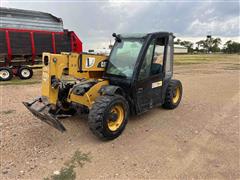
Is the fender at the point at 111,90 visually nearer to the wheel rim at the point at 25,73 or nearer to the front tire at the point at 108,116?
the front tire at the point at 108,116

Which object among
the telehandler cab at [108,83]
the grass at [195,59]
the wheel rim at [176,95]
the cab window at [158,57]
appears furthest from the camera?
the grass at [195,59]

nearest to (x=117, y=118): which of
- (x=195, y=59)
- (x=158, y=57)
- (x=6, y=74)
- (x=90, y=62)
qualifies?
(x=90, y=62)

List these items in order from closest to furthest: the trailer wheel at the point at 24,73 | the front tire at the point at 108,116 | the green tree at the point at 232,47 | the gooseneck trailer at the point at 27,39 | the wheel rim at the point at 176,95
A: the front tire at the point at 108,116 → the wheel rim at the point at 176,95 → the trailer wheel at the point at 24,73 → the gooseneck trailer at the point at 27,39 → the green tree at the point at 232,47

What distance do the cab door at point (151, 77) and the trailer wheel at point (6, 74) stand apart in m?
7.80

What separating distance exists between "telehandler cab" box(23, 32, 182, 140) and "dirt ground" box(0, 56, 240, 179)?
1.18ft

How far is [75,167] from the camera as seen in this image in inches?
124

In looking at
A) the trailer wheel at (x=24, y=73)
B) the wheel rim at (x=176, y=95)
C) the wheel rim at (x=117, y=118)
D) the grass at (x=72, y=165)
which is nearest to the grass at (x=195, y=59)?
the trailer wheel at (x=24, y=73)

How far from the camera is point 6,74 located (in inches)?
401

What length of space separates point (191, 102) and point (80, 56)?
393 centimetres

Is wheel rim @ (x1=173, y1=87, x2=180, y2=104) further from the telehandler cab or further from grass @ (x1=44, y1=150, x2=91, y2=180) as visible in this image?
grass @ (x1=44, y1=150, x2=91, y2=180)

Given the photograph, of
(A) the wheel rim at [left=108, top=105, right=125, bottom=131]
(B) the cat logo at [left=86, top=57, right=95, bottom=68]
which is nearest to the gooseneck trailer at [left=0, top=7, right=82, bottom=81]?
(B) the cat logo at [left=86, top=57, right=95, bottom=68]

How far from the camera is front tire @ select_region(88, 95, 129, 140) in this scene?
3668mm

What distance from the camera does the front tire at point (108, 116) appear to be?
367 cm

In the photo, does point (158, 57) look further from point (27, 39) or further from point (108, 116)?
point (27, 39)
